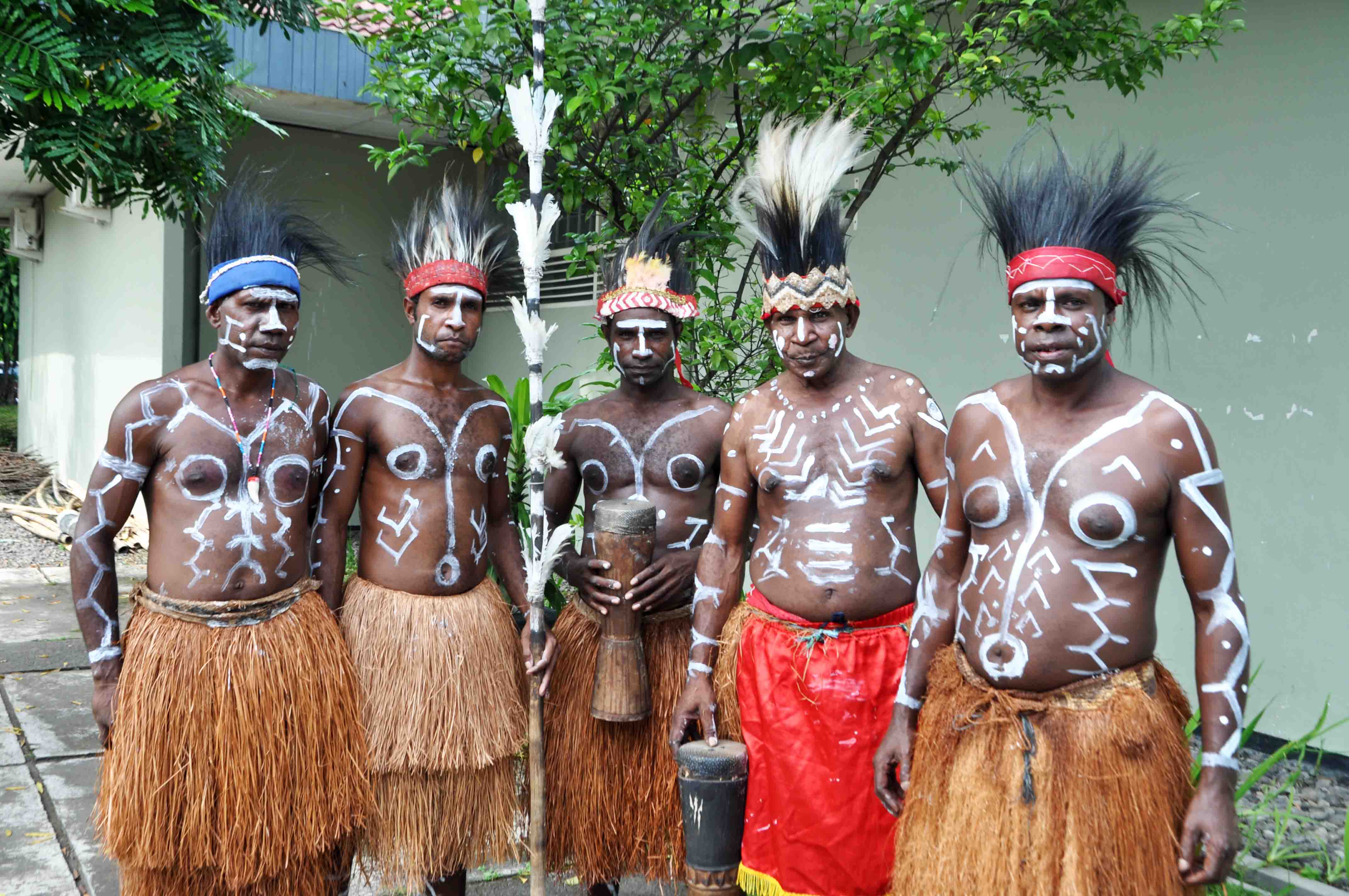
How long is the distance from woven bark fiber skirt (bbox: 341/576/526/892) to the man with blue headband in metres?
0.10

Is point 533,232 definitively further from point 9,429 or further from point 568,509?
point 9,429

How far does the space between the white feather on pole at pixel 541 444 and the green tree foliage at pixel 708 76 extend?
3.56 ft

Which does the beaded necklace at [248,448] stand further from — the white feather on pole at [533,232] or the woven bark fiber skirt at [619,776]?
the woven bark fiber skirt at [619,776]

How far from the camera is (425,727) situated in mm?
3092

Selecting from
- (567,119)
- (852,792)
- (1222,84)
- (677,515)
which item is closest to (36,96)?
(567,119)

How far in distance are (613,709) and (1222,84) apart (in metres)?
3.67

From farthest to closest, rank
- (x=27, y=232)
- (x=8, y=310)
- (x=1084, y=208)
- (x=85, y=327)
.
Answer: (x=8, y=310), (x=27, y=232), (x=85, y=327), (x=1084, y=208)

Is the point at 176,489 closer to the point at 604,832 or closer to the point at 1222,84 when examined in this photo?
the point at 604,832

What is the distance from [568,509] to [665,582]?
0.46m

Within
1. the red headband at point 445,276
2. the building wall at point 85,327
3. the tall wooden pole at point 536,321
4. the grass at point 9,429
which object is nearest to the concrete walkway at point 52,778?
the tall wooden pole at point 536,321

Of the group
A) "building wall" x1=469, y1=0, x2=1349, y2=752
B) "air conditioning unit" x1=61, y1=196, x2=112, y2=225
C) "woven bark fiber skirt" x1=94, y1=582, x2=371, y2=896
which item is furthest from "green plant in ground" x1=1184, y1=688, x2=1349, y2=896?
"air conditioning unit" x1=61, y1=196, x2=112, y2=225

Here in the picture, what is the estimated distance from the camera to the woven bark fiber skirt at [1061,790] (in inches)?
82.8

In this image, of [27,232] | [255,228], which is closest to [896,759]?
[255,228]

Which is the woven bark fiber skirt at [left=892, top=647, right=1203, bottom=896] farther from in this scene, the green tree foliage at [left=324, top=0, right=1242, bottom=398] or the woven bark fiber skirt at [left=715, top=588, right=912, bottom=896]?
the green tree foliage at [left=324, top=0, right=1242, bottom=398]
